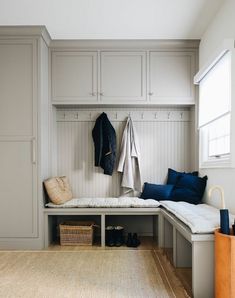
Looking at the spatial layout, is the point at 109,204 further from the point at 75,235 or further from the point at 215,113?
the point at 215,113

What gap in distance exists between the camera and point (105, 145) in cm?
415

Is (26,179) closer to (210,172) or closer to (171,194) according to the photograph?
(171,194)

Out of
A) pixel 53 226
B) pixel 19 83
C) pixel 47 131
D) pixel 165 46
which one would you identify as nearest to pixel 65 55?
pixel 19 83

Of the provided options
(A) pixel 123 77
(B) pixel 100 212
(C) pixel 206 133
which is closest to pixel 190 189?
(C) pixel 206 133

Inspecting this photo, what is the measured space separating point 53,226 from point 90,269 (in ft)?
4.22

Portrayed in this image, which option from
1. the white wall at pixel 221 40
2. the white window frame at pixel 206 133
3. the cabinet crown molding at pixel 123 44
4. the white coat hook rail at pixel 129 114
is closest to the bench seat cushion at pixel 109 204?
the white wall at pixel 221 40

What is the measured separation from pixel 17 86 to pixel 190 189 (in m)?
2.29

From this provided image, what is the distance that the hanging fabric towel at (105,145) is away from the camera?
4125mm

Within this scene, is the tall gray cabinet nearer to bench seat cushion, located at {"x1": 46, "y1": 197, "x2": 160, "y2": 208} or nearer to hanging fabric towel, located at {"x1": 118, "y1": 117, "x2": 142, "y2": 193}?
bench seat cushion, located at {"x1": 46, "y1": 197, "x2": 160, "y2": 208}

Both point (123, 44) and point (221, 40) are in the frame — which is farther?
point (123, 44)

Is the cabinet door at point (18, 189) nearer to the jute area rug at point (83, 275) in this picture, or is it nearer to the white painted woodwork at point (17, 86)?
the white painted woodwork at point (17, 86)

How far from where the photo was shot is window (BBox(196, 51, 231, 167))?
10.2 feet

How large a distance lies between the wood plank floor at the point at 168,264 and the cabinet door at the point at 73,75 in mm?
1756

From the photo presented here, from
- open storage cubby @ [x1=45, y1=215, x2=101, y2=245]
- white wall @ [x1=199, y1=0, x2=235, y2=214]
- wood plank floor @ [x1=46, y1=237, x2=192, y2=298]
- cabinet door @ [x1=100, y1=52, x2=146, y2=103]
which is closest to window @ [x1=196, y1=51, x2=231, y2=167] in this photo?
white wall @ [x1=199, y1=0, x2=235, y2=214]
